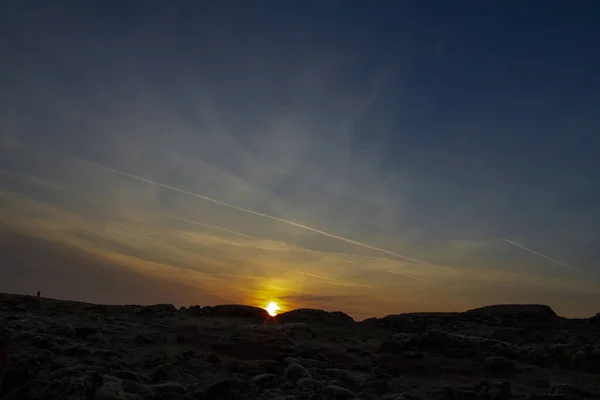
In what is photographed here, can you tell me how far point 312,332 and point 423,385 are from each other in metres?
7.56

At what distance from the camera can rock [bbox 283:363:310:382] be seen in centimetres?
1337

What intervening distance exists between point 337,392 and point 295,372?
1.79m

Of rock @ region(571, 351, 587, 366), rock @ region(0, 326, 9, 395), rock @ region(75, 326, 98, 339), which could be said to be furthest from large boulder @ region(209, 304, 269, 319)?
rock @ region(0, 326, 9, 395)

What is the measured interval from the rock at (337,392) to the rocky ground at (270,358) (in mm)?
32

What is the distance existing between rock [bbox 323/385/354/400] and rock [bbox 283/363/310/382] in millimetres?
1259

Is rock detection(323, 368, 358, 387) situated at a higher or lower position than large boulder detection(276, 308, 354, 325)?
lower

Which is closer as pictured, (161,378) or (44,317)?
(161,378)

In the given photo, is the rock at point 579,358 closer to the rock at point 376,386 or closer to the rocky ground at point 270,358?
the rocky ground at point 270,358

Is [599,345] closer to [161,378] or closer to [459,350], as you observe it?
[459,350]

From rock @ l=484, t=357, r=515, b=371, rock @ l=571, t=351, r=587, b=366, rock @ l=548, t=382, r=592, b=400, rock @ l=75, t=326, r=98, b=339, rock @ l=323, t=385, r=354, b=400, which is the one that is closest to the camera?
rock @ l=323, t=385, r=354, b=400

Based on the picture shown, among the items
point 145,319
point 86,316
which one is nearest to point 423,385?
point 145,319

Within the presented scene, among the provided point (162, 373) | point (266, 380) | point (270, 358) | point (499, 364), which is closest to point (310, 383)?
point (266, 380)

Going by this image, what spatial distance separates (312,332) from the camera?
21.0 metres

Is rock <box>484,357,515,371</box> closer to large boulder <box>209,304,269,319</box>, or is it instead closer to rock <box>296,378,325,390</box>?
rock <box>296,378,325,390</box>
